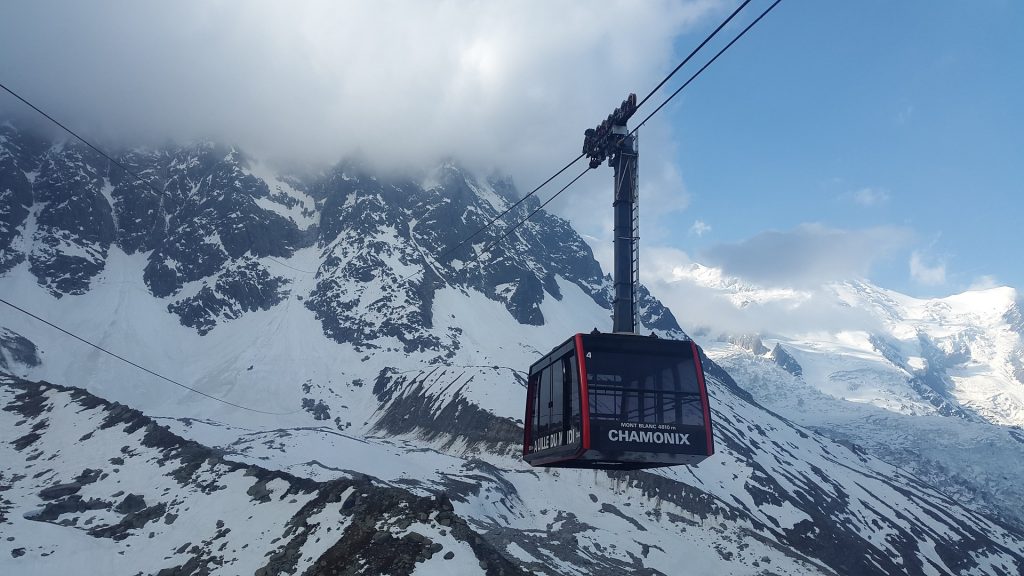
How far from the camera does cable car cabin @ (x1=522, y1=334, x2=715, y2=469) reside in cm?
2672

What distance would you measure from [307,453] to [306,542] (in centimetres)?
5133

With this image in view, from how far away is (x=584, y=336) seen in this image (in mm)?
27531

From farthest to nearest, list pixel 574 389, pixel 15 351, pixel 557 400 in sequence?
pixel 15 351
pixel 557 400
pixel 574 389

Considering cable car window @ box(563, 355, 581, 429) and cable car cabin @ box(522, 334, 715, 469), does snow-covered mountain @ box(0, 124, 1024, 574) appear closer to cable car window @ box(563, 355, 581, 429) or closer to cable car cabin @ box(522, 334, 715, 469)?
cable car window @ box(563, 355, 581, 429)

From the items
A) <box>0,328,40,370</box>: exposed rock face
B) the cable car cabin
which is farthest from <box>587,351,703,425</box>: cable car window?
<box>0,328,40,370</box>: exposed rock face

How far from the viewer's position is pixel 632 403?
27.2m

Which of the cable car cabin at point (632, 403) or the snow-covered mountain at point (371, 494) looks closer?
the cable car cabin at point (632, 403)

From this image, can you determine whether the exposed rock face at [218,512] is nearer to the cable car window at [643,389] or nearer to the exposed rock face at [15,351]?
the cable car window at [643,389]

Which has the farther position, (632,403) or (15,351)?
(15,351)

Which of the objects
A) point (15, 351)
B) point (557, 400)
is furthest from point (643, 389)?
point (15, 351)

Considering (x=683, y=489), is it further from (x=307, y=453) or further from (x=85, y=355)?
(x=85, y=355)

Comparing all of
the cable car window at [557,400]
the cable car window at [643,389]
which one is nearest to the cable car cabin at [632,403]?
the cable car window at [643,389]

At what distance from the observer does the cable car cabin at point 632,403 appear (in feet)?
87.7

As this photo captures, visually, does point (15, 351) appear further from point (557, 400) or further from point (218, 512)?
point (557, 400)
